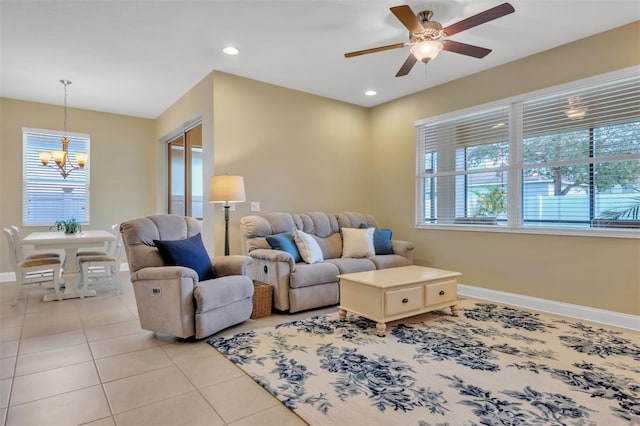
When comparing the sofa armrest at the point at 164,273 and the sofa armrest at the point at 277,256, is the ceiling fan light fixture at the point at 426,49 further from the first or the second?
the sofa armrest at the point at 164,273

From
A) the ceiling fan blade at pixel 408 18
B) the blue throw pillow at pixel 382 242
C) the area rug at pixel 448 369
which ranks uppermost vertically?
the ceiling fan blade at pixel 408 18

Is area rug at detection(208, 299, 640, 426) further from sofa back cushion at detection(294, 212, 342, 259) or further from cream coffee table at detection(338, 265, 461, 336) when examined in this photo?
sofa back cushion at detection(294, 212, 342, 259)

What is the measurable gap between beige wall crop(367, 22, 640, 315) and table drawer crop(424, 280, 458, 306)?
3.38ft

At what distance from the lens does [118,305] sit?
160 inches

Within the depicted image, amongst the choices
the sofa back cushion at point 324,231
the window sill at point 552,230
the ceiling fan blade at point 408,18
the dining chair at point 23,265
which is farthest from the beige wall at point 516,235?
the dining chair at point 23,265

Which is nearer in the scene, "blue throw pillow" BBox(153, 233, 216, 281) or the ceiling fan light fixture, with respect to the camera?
the ceiling fan light fixture

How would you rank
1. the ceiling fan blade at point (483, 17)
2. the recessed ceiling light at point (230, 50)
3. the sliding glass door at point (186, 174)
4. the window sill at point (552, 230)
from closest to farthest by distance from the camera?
the ceiling fan blade at point (483, 17)
the window sill at point (552, 230)
the recessed ceiling light at point (230, 50)
the sliding glass door at point (186, 174)

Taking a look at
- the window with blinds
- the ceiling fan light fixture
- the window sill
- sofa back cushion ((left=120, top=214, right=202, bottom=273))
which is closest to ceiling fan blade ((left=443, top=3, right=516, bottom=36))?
the ceiling fan light fixture

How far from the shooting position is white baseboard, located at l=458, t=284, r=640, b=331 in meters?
3.27

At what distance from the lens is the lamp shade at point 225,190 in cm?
387

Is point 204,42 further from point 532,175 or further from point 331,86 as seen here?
point 532,175

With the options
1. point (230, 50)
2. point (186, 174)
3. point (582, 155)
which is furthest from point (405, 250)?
point (186, 174)

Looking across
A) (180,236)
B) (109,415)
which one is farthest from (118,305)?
(109,415)

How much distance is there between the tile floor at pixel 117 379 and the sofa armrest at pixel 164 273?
53 centimetres
